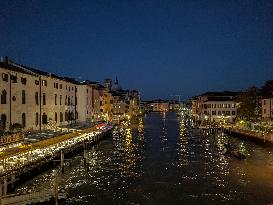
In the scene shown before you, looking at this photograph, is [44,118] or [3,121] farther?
[44,118]

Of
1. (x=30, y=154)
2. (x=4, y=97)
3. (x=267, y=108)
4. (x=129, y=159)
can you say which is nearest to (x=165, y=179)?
(x=129, y=159)

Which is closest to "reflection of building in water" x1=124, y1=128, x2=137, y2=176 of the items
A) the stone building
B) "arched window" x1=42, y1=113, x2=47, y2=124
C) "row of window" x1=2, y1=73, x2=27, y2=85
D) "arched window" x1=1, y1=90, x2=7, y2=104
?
the stone building

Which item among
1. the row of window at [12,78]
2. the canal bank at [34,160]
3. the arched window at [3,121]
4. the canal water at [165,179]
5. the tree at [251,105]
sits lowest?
the canal water at [165,179]

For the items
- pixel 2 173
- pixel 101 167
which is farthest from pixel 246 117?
pixel 2 173

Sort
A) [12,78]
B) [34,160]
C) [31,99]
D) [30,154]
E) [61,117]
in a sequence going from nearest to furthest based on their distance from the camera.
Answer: [34,160], [30,154], [12,78], [31,99], [61,117]

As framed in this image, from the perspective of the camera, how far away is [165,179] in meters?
37.7

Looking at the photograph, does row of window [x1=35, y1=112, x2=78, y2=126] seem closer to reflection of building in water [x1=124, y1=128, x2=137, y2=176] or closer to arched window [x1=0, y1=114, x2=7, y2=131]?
→ arched window [x1=0, y1=114, x2=7, y2=131]

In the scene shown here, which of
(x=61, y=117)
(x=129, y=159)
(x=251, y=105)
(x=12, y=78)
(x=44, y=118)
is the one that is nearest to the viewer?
(x=12, y=78)

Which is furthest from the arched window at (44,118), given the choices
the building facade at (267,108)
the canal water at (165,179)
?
the building facade at (267,108)

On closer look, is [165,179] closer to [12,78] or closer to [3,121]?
[3,121]

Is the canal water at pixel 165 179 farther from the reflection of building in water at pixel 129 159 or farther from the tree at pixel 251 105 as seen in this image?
the tree at pixel 251 105

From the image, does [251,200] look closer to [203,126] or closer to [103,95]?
[203,126]

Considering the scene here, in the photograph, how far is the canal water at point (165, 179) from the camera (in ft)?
102

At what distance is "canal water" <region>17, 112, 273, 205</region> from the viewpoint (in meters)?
31.1
